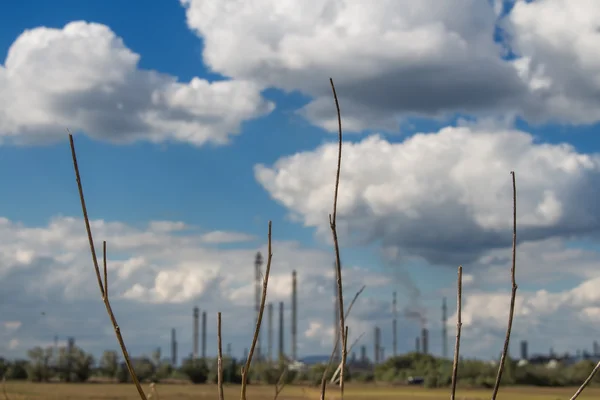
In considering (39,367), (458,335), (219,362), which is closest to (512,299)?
(458,335)

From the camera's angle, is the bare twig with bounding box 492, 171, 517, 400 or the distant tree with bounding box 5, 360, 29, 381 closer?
the bare twig with bounding box 492, 171, 517, 400

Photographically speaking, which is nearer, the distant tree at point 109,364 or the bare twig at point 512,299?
the bare twig at point 512,299

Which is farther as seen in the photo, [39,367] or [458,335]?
[39,367]

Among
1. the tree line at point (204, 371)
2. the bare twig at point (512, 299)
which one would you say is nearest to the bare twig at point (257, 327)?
the bare twig at point (512, 299)

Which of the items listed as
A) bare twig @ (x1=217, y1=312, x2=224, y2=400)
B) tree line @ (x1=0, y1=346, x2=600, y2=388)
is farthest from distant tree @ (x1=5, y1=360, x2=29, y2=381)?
bare twig @ (x1=217, y1=312, x2=224, y2=400)

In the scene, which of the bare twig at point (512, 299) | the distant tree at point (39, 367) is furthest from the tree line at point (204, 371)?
the bare twig at point (512, 299)

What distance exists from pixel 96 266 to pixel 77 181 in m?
0.27

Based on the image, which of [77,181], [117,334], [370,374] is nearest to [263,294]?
[117,334]

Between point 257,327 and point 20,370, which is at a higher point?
point 257,327

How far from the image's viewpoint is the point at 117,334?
2471 mm

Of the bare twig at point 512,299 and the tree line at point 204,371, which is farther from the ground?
the bare twig at point 512,299

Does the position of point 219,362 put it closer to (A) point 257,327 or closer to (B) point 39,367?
(A) point 257,327

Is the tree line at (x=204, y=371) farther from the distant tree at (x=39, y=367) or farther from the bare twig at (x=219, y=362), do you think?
the bare twig at (x=219, y=362)

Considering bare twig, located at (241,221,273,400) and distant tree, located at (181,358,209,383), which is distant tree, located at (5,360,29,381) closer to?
distant tree, located at (181,358,209,383)
